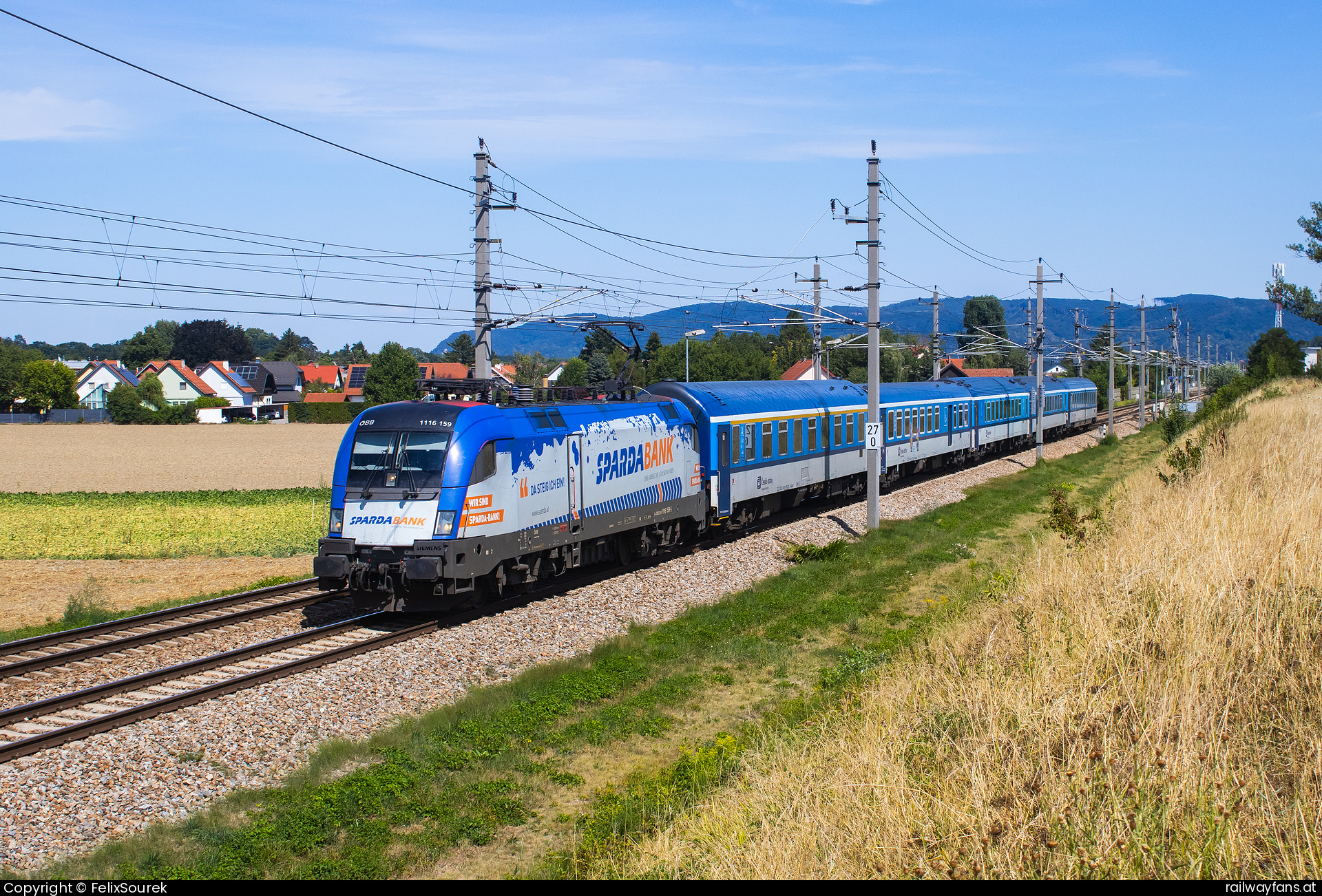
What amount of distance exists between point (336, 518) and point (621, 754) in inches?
271

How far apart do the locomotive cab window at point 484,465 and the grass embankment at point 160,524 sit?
34.2 ft

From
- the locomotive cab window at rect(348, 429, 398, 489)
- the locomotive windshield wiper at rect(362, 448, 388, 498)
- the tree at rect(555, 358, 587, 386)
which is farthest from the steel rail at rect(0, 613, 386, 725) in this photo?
the tree at rect(555, 358, 587, 386)

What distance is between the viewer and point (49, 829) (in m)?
7.78

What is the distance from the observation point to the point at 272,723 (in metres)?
10.4

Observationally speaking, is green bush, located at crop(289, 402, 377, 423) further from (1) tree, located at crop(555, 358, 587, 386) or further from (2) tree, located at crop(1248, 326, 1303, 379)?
(2) tree, located at crop(1248, 326, 1303, 379)

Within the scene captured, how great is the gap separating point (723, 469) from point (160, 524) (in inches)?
729

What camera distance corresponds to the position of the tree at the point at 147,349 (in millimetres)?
159375

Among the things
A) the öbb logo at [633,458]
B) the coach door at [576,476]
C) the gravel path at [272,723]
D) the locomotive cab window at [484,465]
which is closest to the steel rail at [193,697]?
the gravel path at [272,723]

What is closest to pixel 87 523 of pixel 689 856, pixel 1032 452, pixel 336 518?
pixel 336 518

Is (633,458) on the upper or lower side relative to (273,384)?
lower

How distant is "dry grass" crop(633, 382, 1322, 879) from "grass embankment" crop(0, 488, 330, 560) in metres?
18.5

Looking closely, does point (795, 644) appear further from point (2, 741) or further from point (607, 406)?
point (2, 741)

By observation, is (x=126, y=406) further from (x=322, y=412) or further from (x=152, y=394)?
(x=322, y=412)

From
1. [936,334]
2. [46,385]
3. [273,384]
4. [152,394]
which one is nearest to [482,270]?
[936,334]
